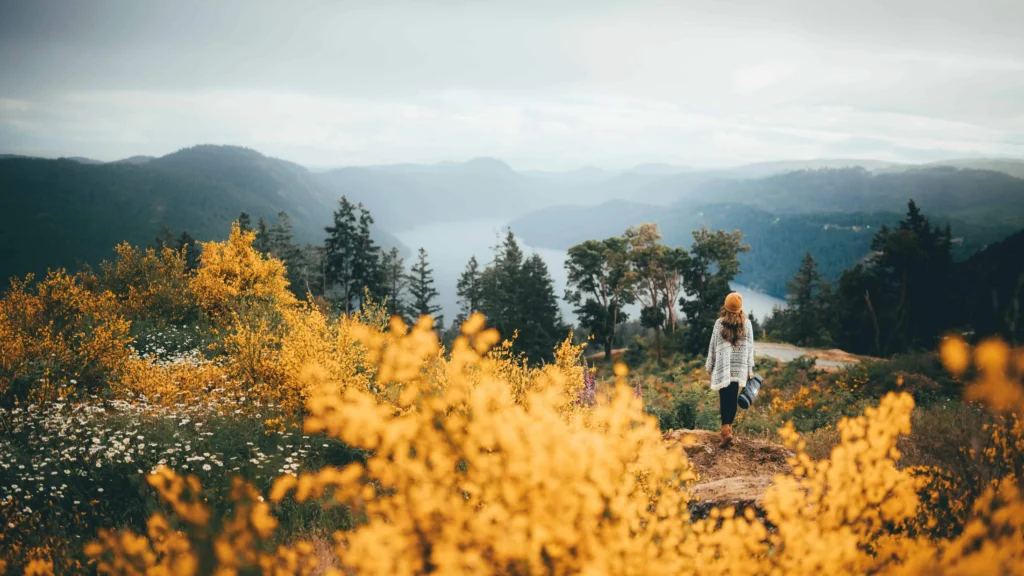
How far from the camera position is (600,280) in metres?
42.7

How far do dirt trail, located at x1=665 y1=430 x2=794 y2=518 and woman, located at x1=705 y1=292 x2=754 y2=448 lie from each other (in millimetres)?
310

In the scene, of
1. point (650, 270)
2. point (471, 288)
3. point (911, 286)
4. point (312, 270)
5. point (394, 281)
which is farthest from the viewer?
point (471, 288)

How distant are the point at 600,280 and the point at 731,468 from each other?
3616 cm

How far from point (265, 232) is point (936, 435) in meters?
64.5

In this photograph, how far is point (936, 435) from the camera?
23.4 feet

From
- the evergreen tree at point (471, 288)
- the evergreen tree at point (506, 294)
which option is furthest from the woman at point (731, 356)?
the evergreen tree at point (471, 288)

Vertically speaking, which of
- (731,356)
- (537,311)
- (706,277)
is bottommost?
(537,311)

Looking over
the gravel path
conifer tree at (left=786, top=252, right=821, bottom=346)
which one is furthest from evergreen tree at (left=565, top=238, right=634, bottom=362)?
conifer tree at (left=786, top=252, right=821, bottom=346)

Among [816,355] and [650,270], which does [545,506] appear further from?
[650,270]

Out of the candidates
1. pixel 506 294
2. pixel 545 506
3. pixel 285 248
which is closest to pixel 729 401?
pixel 545 506

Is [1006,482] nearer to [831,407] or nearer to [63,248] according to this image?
[831,407]

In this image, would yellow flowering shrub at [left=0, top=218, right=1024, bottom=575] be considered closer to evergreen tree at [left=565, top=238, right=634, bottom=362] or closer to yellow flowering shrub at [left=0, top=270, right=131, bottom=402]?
yellow flowering shrub at [left=0, top=270, right=131, bottom=402]

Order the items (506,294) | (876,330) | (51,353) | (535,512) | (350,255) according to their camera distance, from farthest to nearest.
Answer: (350,255)
(506,294)
(876,330)
(51,353)
(535,512)

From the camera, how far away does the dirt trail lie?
500cm
